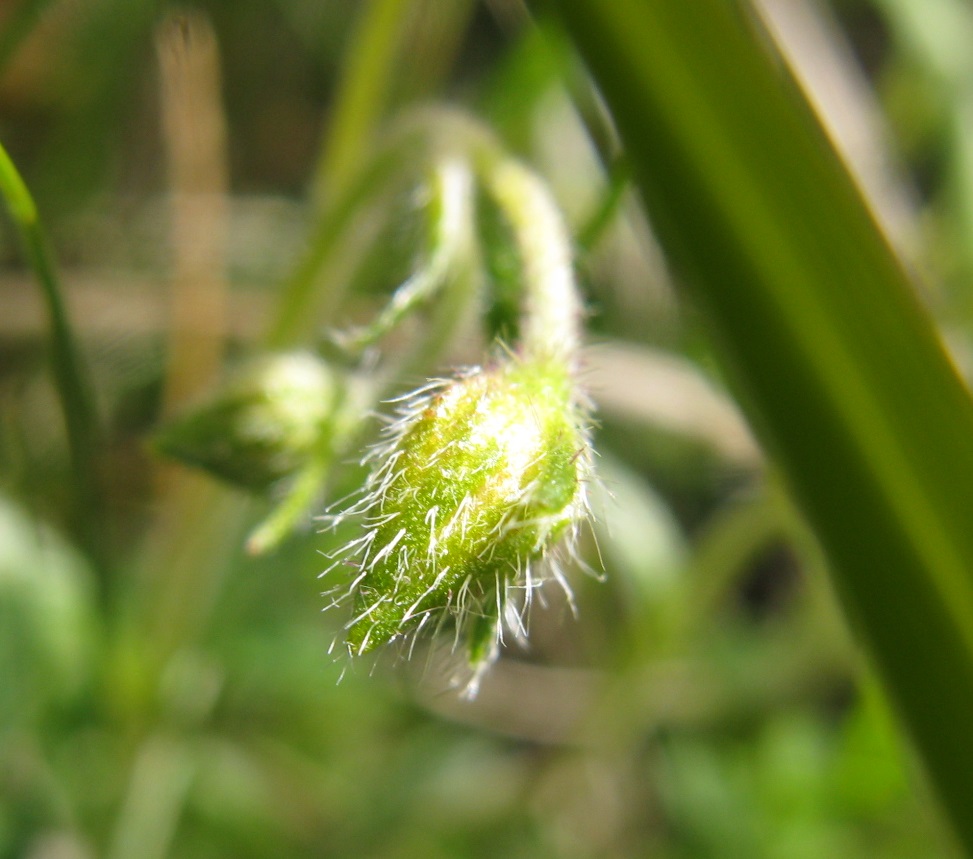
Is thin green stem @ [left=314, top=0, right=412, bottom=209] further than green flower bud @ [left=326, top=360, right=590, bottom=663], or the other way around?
thin green stem @ [left=314, top=0, right=412, bottom=209]

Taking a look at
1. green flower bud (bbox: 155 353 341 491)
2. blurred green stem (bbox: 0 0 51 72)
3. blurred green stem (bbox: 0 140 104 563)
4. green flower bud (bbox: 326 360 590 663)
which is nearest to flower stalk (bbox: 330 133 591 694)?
green flower bud (bbox: 326 360 590 663)

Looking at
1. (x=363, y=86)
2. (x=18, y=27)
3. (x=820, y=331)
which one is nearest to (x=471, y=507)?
(x=820, y=331)

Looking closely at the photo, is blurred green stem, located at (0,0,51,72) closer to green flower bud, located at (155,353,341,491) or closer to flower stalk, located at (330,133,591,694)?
green flower bud, located at (155,353,341,491)

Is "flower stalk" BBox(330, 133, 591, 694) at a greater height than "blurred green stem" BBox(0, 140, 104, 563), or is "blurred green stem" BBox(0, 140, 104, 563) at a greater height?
"blurred green stem" BBox(0, 140, 104, 563)

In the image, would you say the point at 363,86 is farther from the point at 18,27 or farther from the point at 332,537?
the point at 332,537

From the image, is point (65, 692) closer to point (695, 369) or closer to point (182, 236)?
point (182, 236)

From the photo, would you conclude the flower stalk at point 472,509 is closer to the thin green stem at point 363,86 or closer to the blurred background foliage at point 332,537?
the blurred background foliage at point 332,537

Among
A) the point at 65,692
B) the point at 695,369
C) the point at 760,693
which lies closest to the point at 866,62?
the point at 695,369
